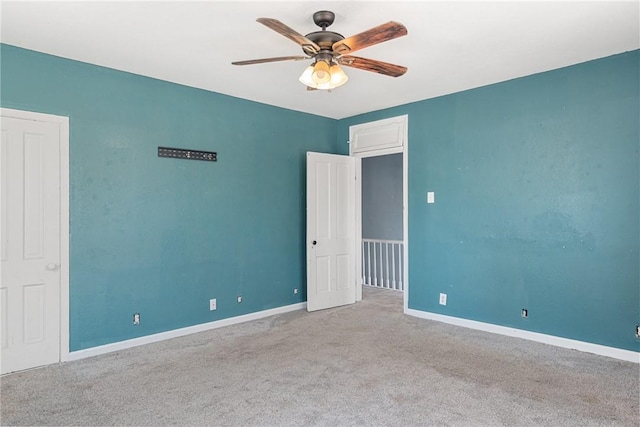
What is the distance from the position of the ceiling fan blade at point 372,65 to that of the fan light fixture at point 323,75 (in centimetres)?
9

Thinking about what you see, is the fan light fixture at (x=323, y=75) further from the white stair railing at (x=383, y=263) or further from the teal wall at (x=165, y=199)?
the white stair railing at (x=383, y=263)

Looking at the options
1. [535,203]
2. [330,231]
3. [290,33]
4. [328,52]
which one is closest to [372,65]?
[328,52]

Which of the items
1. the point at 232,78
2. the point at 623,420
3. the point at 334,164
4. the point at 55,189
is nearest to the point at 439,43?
the point at 232,78

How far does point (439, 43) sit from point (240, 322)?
3.56 meters

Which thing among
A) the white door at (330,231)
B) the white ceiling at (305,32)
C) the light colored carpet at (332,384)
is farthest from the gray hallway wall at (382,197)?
the light colored carpet at (332,384)

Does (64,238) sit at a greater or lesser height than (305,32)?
lesser

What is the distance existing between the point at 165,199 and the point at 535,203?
3752 millimetres

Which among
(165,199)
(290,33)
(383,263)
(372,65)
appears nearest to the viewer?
(290,33)

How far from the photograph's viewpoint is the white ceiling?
2633 mm

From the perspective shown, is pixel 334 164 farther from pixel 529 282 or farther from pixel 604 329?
pixel 604 329

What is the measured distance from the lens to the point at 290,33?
2369mm

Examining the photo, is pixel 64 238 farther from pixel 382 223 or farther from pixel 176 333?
pixel 382 223

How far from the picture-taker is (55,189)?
342cm

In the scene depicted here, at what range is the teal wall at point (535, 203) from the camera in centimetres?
348
